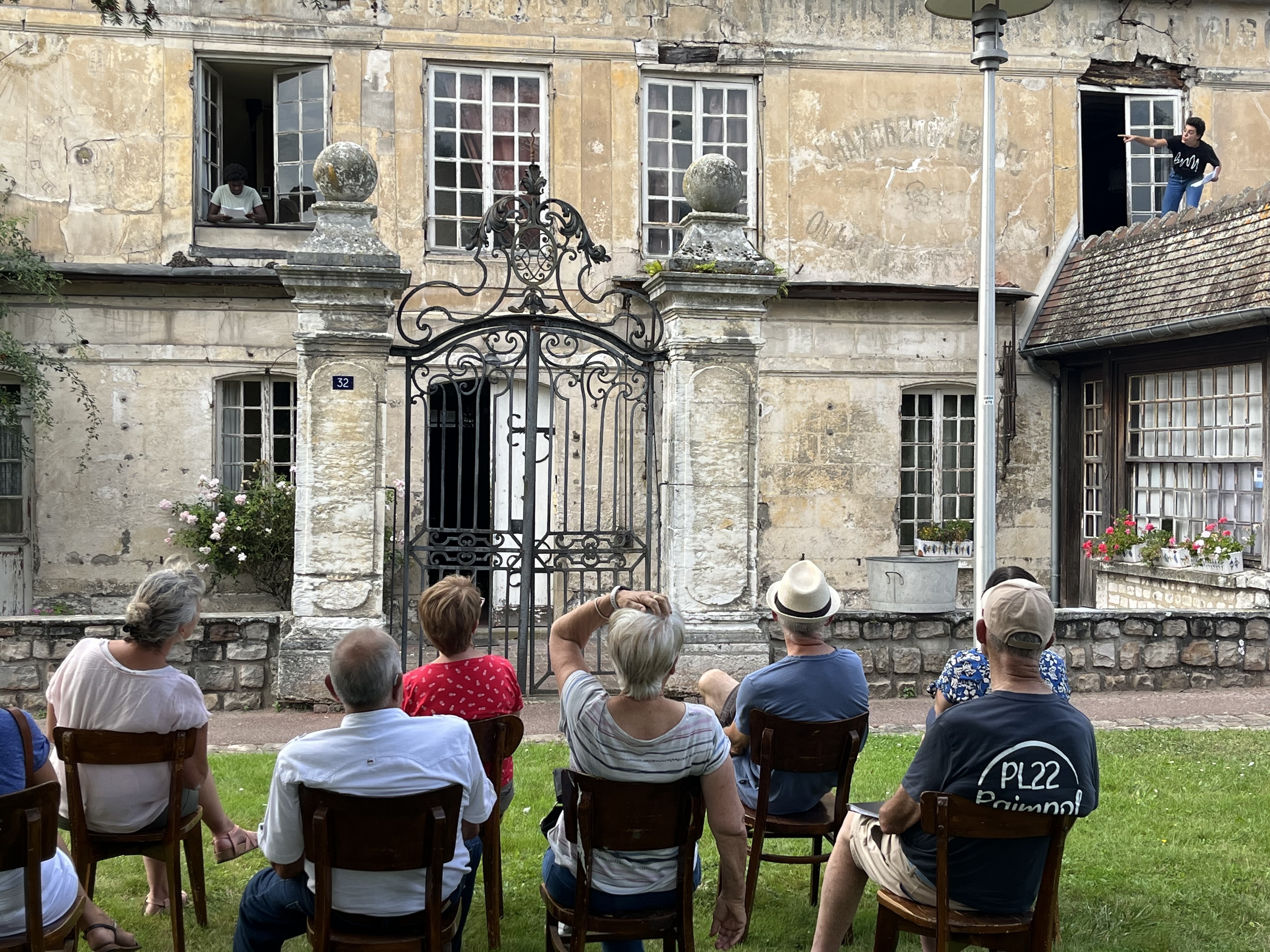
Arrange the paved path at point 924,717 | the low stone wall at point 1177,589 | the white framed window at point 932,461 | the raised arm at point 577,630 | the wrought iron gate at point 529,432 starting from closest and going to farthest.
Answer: the raised arm at point 577,630
the paved path at point 924,717
the wrought iron gate at point 529,432
the low stone wall at point 1177,589
the white framed window at point 932,461

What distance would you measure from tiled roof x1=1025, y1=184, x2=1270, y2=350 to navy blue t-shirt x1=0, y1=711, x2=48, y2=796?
9.71 meters

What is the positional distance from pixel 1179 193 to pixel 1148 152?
1212 mm

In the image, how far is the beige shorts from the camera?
11.6ft

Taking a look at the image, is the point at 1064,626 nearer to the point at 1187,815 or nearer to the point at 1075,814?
the point at 1187,815

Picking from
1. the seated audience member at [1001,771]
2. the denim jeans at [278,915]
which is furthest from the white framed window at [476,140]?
the seated audience member at [1001,771]

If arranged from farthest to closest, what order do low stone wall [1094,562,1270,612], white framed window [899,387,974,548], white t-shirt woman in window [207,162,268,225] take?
white framed window [899,387,974,548] → white t-shirt woman in window [207,162,268,225] → low stone wall [1094,562,1270,612]

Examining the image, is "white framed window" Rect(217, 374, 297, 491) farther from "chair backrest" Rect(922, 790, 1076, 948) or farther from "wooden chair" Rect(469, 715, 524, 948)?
"chair backrest" Rect(922, 790, 1076, 948)

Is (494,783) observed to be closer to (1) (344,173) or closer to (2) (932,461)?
(1) (344,173)

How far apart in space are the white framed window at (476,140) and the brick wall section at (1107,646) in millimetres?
6190

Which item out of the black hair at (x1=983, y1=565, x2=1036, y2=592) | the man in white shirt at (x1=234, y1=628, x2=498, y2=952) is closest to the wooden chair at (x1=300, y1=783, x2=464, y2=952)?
the man in white shirt at (x1=234, y1=628, x2=498, y2=952)

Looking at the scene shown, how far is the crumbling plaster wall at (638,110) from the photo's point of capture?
1216 cm

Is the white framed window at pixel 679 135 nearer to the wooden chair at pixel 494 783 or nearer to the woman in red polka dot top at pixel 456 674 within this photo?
the woman in red polka dot top at pixel 456 674

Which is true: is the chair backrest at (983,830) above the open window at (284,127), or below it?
below

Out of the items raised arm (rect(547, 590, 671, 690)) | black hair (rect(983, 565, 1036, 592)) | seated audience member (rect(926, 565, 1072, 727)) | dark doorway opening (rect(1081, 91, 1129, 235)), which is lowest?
seated audience member (rect(926, 565, 1072, 727))
